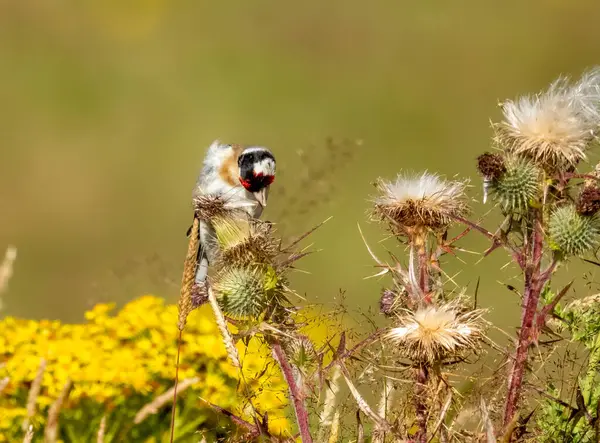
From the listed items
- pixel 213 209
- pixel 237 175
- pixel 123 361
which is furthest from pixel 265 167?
pixel 213 209

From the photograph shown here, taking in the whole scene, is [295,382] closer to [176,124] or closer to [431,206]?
[431,206]

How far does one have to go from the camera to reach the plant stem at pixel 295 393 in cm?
197

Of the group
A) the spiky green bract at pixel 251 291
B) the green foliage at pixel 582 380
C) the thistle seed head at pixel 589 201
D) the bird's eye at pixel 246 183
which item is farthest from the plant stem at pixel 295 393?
the bird's eye at pixel 246 183

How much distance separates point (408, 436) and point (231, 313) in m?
0.45

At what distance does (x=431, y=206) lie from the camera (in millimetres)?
2049

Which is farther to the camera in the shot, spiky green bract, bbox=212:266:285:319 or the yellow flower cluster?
the yellow flower cluster

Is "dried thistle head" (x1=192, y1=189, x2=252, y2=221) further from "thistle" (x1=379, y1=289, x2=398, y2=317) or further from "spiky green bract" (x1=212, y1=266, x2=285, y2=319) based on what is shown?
"thistle" (x1=379, y1=289, x2=398, y2=317)

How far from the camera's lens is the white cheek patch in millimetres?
3385

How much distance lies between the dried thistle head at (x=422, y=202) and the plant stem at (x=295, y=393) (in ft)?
1.12

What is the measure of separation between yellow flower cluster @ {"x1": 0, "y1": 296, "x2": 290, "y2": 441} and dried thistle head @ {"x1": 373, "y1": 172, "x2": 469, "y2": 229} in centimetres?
70

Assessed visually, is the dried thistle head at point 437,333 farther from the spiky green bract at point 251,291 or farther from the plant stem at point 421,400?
the spiky green bract at point 251,291

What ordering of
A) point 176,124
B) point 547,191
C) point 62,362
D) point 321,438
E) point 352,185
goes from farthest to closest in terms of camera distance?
point 176,124, point 352,185, point 62,362, point 321,438, point 547,191

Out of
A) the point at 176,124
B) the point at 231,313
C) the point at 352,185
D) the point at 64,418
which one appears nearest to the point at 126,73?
the point at 176,124

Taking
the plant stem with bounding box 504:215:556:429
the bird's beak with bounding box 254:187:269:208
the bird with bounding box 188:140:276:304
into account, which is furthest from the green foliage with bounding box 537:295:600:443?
the bird's beak with bounding box 254:187:269:208
